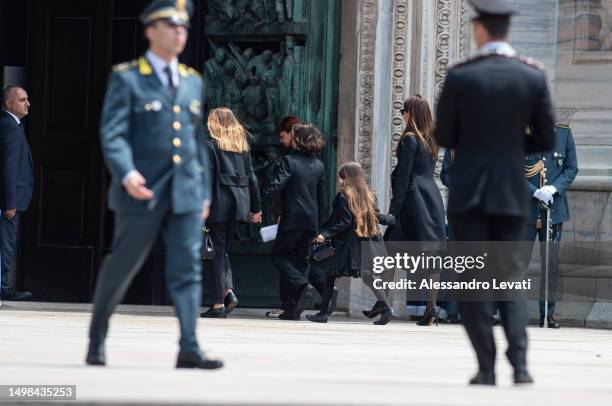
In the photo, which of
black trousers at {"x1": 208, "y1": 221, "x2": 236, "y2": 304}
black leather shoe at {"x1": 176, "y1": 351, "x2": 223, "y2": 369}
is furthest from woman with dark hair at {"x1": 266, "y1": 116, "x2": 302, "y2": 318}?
Result: black leather shoe at {"x1": 176, "y1": 351, "x2": 223, "y2": 369}

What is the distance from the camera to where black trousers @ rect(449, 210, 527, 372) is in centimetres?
830

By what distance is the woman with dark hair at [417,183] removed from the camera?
15.1 m

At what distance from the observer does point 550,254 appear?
1591 cm

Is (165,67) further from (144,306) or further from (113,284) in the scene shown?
(144,306)

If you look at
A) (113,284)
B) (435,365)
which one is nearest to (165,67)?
(113,284)

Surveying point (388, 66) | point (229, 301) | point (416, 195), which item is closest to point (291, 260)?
point (229, 301)

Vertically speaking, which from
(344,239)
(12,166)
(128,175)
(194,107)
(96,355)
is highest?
(194,107)

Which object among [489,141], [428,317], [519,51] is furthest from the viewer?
[519,51]

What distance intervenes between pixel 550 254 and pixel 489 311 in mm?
7674

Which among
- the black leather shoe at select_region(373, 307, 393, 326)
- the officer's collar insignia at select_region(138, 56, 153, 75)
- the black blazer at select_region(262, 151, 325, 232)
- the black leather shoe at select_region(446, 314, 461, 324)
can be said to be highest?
the officer's collar insignia at select_region(138, 56, 153, 75)

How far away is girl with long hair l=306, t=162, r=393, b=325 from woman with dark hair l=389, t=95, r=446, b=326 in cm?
24

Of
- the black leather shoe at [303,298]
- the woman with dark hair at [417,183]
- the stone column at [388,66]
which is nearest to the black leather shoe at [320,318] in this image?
the black leather shoe at [303,298]

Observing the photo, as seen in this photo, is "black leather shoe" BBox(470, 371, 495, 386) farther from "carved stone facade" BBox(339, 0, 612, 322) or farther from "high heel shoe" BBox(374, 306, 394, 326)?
"carved stone facade" BBox(339, 0, 612, 322)

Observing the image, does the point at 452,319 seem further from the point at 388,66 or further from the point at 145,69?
the point at 145,69
